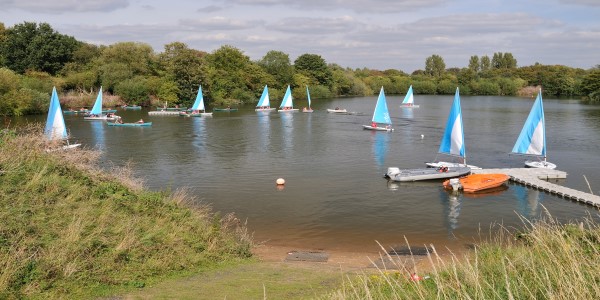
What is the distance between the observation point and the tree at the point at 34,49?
98750mm

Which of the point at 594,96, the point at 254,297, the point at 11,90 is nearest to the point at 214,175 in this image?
→ the point at 254,297

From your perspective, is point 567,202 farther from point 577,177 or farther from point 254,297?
point 254,297

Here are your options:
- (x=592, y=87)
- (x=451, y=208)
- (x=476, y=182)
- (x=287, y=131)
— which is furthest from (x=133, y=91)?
(x=592, y=87)

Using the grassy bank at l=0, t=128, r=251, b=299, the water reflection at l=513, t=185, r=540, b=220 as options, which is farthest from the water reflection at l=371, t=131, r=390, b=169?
the grassy bank at l=0, t=128, r=251, b=299

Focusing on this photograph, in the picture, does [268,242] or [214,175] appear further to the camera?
[214,175]

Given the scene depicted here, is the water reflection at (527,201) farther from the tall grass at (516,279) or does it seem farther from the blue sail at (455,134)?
the tall grass at (516,279)

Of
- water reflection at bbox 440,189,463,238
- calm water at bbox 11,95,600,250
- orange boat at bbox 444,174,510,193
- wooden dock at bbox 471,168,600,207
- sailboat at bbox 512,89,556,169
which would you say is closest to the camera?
calm water at bbox 11,95,600,250

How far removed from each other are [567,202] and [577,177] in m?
8.30

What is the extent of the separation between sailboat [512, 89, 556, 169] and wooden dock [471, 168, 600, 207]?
1643 mm

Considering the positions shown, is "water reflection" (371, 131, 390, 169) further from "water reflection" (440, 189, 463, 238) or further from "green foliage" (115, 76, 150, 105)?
"green foliage" (115, 76, 150, 105)

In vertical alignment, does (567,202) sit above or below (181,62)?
below

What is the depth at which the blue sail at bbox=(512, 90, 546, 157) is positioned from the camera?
124ft

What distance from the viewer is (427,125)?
2714 inches

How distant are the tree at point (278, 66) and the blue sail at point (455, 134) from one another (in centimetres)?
9334
